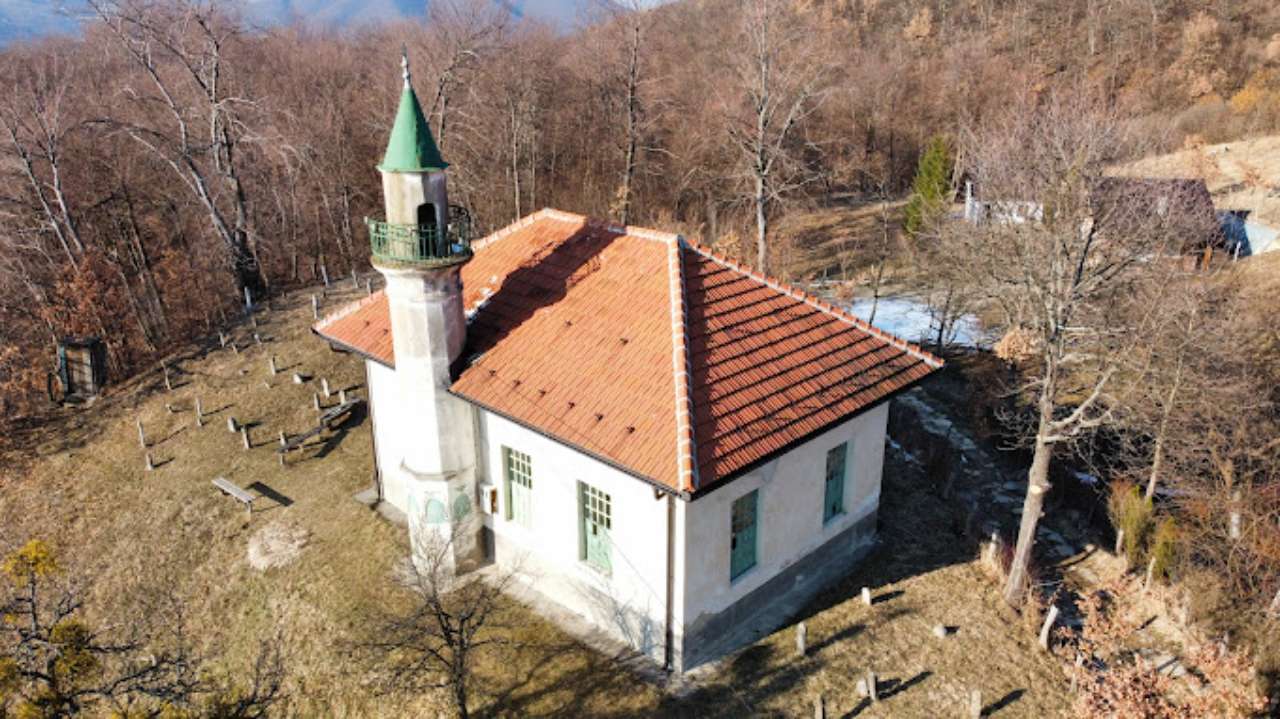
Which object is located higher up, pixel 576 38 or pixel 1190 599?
pixel 576 38

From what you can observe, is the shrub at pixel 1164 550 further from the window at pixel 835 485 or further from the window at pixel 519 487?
the window at pixel 519 487

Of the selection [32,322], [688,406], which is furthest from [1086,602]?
[32,322]

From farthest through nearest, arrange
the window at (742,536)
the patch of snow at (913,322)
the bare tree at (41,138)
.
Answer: the patch of snow at (913,322) < the bare tree at (41,138) < the window at (742,536)

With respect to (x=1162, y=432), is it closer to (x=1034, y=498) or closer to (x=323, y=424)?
(x=1034, y=498)

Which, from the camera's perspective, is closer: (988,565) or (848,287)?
(988,565)

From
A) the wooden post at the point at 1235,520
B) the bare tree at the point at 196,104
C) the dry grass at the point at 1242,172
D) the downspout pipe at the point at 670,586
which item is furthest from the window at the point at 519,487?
the dry grass at the point at 1242,172

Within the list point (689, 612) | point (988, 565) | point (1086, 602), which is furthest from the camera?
point (988, 565)

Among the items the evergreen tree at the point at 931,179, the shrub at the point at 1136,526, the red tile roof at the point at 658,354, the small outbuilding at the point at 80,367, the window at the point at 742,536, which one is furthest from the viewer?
the evergreen tree at the point at 931,179

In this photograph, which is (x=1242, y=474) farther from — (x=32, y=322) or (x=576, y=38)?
(x=576, y=38)

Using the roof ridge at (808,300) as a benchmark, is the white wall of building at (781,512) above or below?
below
